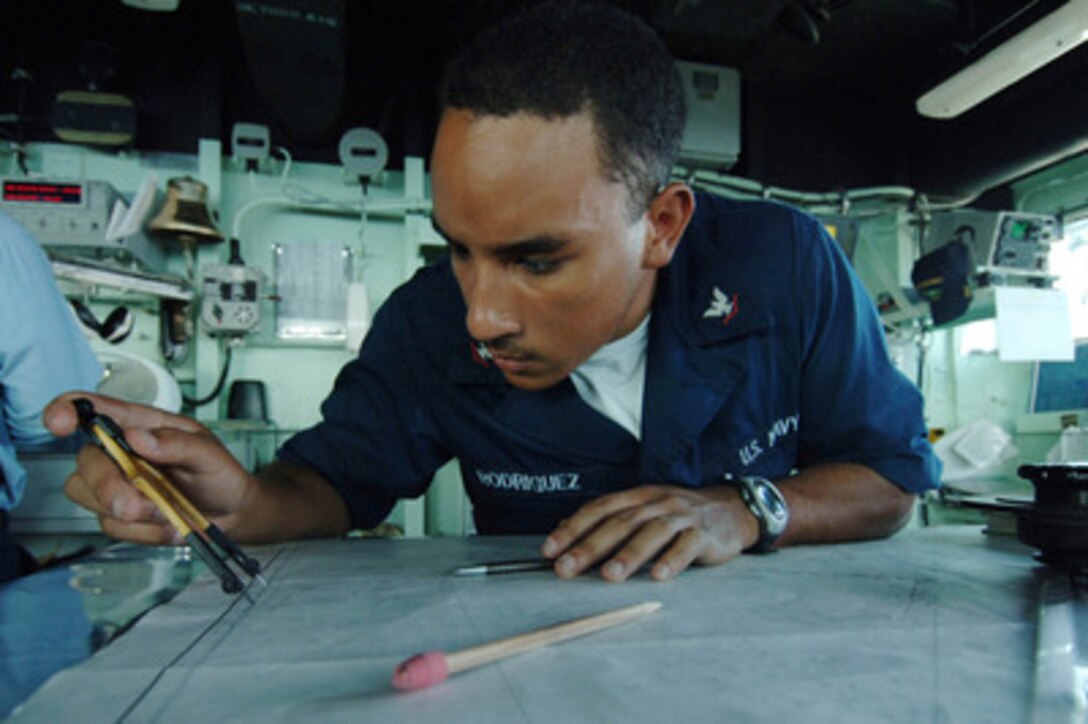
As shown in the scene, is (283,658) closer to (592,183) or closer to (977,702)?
(977,702)

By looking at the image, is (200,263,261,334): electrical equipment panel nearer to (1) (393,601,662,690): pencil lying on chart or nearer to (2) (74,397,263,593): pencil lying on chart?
(2) (74,397,263,593): pencil lying on chart

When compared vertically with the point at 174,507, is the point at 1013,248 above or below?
above

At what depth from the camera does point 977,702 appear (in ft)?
1.20

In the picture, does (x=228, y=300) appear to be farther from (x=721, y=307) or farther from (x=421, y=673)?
(x=421, y=673)

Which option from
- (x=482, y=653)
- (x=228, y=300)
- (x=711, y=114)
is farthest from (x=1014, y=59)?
(x=228, y=300)

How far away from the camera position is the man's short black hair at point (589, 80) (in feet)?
2.44

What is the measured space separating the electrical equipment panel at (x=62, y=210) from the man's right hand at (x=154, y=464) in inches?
78.1

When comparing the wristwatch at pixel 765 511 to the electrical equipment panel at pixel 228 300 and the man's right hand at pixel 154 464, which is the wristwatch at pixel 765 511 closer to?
the man's right hand at pixel 154 464

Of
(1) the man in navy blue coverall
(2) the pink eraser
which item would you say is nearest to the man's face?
(1) the man in navy blue coverall

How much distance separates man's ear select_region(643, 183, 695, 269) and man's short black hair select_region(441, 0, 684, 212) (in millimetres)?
22

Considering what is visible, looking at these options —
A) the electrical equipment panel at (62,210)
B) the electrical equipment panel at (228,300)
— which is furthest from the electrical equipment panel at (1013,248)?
the electrical equipment panel at (62,210)

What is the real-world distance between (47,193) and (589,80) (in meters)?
2.39

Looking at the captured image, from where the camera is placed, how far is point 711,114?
3199 millimetres

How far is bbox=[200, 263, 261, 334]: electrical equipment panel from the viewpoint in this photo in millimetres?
2725
